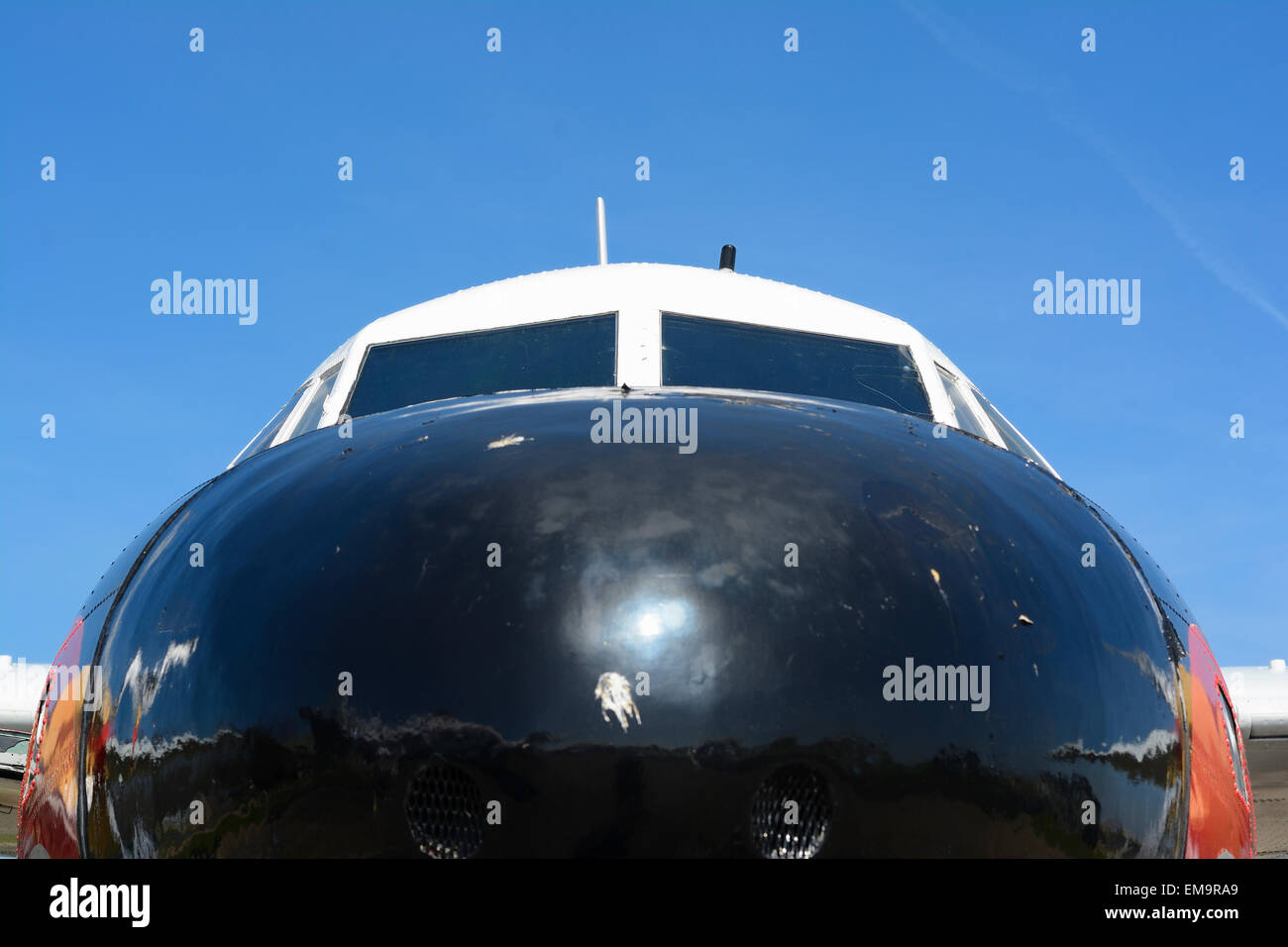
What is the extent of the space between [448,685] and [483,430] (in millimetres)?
917

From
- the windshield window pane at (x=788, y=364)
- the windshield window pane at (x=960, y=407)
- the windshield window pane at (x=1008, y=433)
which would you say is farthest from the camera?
the windshield window pane at (x=1008, y=433)

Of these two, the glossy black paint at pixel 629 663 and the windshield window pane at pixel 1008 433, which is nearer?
the glossy black paint at pixel 629 663

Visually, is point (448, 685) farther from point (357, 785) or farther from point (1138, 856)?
point (1138, 856)

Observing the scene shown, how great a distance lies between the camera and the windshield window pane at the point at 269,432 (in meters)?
6.50

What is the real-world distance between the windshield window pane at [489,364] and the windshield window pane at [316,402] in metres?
0.25

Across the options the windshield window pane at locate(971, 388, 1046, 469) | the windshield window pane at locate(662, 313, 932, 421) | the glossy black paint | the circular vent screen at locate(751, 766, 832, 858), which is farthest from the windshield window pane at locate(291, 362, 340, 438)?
the circular vent screen at locate(751, 766, 832, 858)

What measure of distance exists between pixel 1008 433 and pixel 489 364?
2.65 meters

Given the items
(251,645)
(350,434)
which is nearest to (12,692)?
(350,434)

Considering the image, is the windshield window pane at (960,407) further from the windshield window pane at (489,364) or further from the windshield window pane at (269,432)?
the windshield window pane at (269,432)

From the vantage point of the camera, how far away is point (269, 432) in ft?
21.8

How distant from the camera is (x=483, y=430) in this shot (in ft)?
10.8

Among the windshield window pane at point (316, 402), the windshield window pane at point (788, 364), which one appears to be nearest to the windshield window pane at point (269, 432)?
the windshield window pane at point (316, 402)

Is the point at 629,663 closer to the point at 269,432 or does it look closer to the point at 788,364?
the point at 788,364

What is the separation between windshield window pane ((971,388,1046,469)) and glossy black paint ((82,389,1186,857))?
322cm
